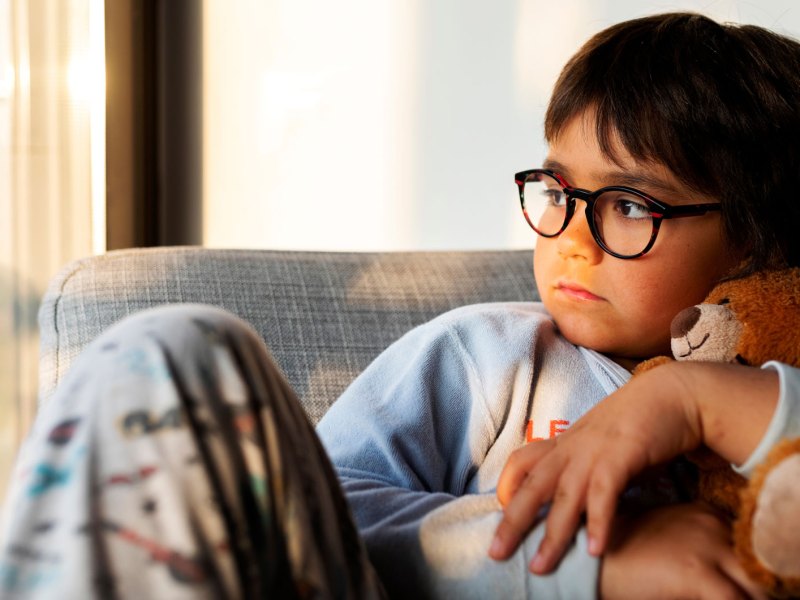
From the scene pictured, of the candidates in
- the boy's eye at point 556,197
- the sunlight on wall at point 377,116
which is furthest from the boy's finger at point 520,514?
the sunlight on wall at point 377,116

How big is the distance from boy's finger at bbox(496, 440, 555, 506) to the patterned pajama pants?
18 centimetres

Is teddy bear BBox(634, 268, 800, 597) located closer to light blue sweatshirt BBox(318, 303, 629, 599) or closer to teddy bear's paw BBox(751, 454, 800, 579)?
teddy bear's paw BBox(751, 454, 800, 579)

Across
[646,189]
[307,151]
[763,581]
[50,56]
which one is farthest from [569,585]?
[307,151]

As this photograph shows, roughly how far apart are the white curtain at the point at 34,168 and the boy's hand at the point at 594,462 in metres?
1.35

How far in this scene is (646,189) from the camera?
1089 mm

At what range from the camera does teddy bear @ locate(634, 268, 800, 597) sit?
68 centimetres

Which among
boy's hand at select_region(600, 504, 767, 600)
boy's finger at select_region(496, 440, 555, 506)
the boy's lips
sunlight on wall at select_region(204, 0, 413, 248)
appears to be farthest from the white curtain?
boy's hand at select_region(600, 504, 767, 600)

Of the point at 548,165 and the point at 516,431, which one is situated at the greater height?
the point at 548,165

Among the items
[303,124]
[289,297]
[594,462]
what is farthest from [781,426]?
[303,124]

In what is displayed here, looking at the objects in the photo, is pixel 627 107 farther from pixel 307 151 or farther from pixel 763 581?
pixel 307 151

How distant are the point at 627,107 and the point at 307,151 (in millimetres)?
1391

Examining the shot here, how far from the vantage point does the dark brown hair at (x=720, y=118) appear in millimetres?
1094

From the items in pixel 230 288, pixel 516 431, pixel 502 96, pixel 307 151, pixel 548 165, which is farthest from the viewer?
pixel 307 151

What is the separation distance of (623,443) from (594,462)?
3cm
